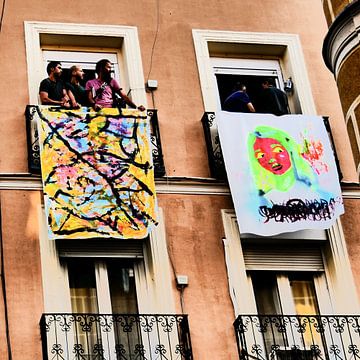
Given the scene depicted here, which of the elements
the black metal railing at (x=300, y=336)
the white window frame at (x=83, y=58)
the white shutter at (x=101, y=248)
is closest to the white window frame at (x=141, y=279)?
the white shutter at (x=101, y=248)

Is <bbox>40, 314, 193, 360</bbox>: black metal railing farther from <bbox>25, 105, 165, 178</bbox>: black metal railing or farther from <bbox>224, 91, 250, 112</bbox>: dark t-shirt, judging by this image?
<bbox>224, 91, 250, 112</bbox>: dark t-shirt

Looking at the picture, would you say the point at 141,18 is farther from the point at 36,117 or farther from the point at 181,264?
the point at 181,264

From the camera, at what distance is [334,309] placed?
19891mm

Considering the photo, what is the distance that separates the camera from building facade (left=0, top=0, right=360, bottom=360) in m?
18.8

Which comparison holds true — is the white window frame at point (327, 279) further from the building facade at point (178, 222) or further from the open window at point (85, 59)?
the open window at point (85, 59)

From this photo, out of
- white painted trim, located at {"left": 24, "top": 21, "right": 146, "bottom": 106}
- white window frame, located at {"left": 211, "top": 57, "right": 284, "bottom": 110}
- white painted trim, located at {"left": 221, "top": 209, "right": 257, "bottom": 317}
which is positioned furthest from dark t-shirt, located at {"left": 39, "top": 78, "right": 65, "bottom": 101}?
white painted trim, located at {"left": 221, "top": 209, "right": 257, "bottom": 317}

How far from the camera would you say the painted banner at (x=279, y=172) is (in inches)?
789

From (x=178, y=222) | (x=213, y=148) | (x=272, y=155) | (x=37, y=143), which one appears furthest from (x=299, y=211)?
(x=37, y=143)

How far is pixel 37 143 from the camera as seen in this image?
20.0 meters

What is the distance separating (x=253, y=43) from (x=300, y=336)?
5232mm

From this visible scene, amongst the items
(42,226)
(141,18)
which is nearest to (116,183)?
(42,226)

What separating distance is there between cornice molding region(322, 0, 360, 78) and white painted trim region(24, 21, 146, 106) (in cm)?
308

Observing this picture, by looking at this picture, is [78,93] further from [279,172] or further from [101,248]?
[279,172]

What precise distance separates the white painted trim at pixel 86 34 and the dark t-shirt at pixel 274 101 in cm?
203
